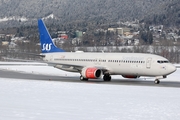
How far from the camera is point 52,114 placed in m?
21.7

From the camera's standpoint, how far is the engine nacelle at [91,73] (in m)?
43.6

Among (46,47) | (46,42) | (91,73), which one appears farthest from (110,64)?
(46,42)

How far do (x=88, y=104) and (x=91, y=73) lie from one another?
60.7 feet

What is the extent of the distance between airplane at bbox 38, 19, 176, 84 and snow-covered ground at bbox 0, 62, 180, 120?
753 centimetres

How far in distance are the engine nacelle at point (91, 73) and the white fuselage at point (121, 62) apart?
106cm

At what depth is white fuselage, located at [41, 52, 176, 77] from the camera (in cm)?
4103

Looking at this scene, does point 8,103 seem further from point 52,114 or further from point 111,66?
point 111,66

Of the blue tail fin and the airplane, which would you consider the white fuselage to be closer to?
the airplane

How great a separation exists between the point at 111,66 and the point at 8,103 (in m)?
20.3

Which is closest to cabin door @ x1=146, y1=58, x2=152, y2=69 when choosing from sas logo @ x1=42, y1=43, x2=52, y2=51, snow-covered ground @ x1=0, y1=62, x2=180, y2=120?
snow-covered ground @ x1=0, y1=62, x2=180, y2=120

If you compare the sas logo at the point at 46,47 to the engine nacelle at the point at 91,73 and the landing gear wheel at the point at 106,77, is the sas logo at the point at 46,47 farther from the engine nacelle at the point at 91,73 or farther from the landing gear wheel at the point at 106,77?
the landing gear wheel at the point at 106,77

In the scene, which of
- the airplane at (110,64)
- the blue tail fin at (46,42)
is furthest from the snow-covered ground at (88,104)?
the blue tail fin at (46,42)

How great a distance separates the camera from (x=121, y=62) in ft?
143

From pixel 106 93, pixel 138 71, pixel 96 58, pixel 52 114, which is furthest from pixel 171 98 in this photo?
pixel 96 58
